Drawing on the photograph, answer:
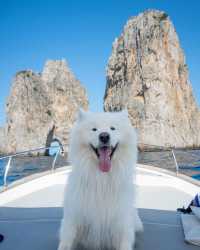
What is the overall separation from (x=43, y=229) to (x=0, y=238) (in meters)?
0.38

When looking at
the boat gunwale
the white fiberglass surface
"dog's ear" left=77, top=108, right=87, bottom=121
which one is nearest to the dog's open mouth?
"dog's ear" left=77, top=108, right=87, bottom=121

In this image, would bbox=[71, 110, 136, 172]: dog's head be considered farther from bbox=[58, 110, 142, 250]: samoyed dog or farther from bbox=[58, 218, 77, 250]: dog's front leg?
bbox=[58, 218, 77, 250]: dog's front leg

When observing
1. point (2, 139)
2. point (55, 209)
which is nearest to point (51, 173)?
point (55, 209)

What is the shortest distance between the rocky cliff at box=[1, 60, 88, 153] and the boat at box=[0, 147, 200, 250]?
62074 millimetres

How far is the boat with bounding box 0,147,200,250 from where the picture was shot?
1978 millimetres

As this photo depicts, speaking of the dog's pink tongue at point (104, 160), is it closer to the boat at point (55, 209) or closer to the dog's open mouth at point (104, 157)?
the dog's open mouth at point (104, 157)

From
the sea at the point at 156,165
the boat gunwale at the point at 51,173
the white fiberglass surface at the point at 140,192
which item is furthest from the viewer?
the sea at the point at 156,165

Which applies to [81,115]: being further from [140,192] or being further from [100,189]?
[140,192]

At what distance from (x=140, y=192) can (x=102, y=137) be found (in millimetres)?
2714

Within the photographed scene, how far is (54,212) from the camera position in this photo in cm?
276

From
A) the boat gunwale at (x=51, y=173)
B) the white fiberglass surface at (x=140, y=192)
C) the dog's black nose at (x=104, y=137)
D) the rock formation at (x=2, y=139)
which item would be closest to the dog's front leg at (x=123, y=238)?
the dog's black nose at (x=104, y=137)

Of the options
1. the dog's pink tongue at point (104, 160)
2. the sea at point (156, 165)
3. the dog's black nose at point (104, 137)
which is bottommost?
the sea at point (156, 165)

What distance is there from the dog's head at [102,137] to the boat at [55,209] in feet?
1.17

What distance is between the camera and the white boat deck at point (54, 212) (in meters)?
1.97
